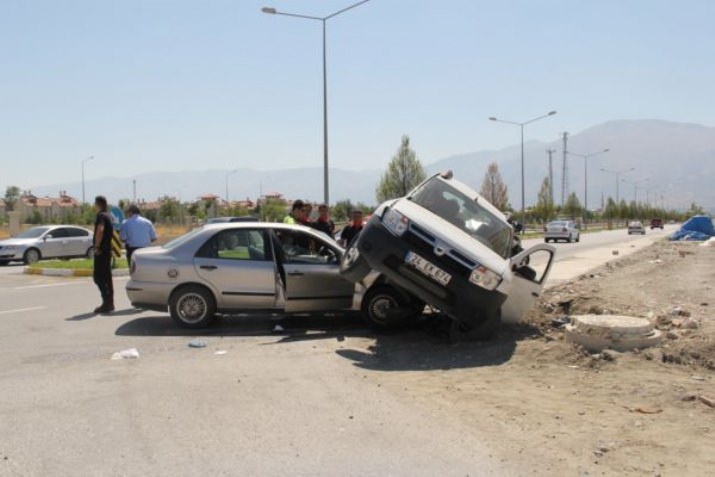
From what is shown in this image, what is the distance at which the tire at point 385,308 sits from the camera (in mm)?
9211

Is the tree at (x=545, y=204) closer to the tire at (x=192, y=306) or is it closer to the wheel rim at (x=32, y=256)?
the wheel rim at (x=32, y=256)

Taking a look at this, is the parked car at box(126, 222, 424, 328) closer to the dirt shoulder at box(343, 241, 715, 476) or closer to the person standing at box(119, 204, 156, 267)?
the dirt shoulder at box(343, 241, 715, 476)

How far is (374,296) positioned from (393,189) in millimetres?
45500

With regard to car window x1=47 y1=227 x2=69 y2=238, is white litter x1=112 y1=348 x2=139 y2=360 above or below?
below

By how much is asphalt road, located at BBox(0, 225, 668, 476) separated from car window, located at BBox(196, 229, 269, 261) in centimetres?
104

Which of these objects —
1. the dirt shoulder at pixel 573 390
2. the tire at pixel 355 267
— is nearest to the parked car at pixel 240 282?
the tire at pixel 355 267

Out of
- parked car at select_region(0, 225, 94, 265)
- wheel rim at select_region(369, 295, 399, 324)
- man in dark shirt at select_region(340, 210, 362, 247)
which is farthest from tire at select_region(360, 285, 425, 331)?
parked car at select_region(0, 225, 94, 265)

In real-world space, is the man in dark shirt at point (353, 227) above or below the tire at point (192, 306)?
above

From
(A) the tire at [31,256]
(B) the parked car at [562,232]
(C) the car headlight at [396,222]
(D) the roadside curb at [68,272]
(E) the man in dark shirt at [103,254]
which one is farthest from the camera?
(B) the parked car at [562,232]

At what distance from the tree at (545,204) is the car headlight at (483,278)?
266 ft

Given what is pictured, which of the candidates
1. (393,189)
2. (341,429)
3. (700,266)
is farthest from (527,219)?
(341,429)

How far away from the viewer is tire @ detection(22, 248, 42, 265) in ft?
81.5

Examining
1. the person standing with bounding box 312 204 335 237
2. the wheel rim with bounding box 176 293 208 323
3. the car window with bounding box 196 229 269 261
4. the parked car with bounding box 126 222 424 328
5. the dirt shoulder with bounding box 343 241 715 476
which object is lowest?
the dirt shoulder with bounding box 343 241 715 476

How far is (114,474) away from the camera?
424 cm
